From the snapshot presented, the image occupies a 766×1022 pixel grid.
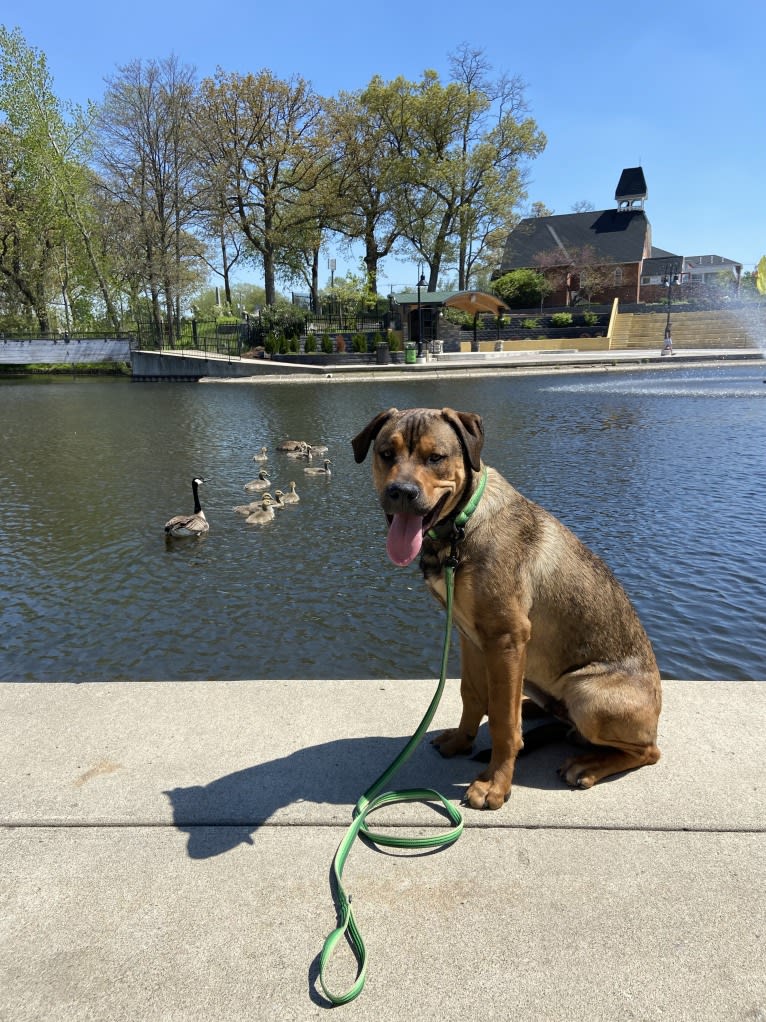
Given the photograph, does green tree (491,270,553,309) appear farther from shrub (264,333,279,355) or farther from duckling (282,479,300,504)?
duckling (282,479,300,504)

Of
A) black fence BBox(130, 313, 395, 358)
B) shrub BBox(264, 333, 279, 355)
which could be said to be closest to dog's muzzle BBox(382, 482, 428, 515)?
black fence BBox(130, 313, 395, 358)

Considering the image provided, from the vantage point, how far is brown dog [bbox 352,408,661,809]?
Result: 2.73 meters

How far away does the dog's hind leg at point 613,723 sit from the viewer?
288cm

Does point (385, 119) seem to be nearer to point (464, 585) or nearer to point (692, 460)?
point (692, 460)

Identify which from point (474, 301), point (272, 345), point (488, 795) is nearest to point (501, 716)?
point (488, 795)

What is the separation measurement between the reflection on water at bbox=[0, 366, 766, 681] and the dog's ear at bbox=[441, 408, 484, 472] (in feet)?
12.1

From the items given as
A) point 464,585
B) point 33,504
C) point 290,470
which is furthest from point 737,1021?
point 290,470

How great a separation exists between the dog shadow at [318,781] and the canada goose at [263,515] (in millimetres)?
8196

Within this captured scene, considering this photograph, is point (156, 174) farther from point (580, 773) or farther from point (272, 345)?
point (580, 773)

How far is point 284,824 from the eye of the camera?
274cm

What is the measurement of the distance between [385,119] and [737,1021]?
230ft

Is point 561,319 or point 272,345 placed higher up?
point 561,319

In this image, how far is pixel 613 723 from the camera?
2.88 m

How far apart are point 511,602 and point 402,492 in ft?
2.41
